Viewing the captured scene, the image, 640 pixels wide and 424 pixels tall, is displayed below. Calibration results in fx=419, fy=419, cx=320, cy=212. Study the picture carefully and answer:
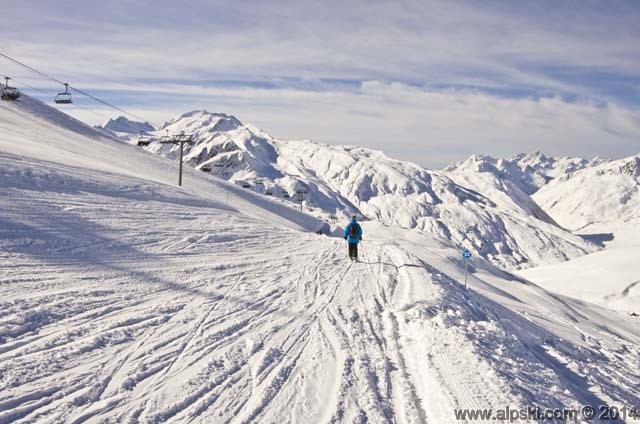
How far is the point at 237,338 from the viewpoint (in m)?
8.15

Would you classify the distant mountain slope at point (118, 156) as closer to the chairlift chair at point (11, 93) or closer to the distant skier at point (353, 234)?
the chairlift chair at point (11, 93)

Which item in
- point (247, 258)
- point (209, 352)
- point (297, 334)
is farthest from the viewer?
point (247, 258)

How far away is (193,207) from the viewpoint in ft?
74.8

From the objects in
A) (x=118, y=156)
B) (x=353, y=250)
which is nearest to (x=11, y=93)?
(x=118, y=156)

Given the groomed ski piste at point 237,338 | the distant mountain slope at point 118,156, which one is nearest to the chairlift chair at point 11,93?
the distant mountain slope at point 118,156

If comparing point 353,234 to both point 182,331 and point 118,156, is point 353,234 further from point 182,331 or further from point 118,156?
point 118,156

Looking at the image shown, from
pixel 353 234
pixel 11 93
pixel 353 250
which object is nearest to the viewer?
pixel 353 234

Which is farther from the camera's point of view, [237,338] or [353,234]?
[353,234]

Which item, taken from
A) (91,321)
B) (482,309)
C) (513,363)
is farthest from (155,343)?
(482,309)

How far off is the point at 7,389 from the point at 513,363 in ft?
27.4

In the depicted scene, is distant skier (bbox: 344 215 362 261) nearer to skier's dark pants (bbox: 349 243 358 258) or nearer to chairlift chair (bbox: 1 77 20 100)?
skier's dark pants (bbox: 349 243 358 258)

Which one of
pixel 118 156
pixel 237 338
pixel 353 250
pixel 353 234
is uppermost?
pixel 118 156

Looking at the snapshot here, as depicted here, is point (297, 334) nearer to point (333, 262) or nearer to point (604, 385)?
point (604, 385)

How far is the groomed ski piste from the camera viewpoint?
19.7ft
